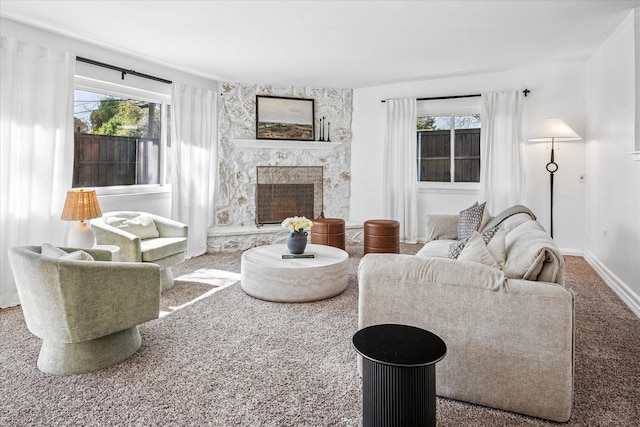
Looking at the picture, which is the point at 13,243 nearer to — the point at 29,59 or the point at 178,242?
the point at 178,242

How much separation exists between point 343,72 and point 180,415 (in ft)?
15.7

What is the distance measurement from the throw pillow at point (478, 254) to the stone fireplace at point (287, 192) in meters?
4.35

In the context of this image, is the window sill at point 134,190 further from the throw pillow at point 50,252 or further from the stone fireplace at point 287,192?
the throw pillow at point 50,252

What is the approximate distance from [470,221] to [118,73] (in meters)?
4.14

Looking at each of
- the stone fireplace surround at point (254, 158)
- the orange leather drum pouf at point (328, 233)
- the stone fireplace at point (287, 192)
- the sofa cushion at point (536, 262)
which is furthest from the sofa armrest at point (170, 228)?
the sofa cushion at point (536, 262)

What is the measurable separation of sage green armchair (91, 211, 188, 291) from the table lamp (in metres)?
0.25

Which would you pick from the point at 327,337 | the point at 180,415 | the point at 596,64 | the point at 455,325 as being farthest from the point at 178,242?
the point at 596,64

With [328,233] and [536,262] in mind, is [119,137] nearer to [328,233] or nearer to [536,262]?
[328,233]

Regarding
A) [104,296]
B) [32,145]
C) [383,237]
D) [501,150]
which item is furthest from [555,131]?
[32,145]

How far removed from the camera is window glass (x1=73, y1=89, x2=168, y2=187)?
4414mm

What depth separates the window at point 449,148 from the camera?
599cm

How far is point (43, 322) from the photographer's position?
2.19 meters

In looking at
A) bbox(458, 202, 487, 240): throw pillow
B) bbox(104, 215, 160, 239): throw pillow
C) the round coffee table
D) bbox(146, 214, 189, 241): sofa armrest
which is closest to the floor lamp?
bbox(458, 202, 487, 240): throw pillow

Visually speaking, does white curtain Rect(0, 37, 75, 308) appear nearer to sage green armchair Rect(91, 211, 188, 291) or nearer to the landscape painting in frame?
Result: sage green armchair Rect(91, 211, 188, 291)
